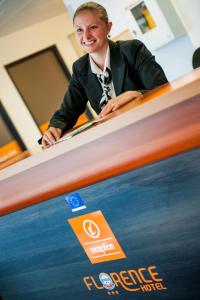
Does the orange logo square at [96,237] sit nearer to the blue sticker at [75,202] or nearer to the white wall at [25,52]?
the blue sticker at [75,202]

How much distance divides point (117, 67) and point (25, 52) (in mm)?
6736

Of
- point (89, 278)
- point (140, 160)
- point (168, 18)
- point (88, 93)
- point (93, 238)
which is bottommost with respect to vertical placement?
point (89, 278)

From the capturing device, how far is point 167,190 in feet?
3.79

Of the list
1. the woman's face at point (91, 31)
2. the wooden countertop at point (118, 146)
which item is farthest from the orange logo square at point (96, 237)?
the woman's face at point (91, 31)

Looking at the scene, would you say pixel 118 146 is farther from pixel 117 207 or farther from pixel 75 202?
pixel 75 202

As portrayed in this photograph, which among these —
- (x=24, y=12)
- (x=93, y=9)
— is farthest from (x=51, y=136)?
(x=24, y=12)

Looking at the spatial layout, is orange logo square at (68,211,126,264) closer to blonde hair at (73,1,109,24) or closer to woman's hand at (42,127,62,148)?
woman's hand at (42,127,62,148)

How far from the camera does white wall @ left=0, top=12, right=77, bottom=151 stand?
7.98 meters

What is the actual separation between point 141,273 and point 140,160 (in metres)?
0.43

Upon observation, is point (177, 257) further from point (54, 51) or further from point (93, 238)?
point (54, 51)

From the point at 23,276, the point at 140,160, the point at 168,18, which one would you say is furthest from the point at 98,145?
the point at 168,18

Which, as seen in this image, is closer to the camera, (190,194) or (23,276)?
(190,194)

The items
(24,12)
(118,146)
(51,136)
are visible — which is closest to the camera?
(118,146)

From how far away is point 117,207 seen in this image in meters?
1.32
